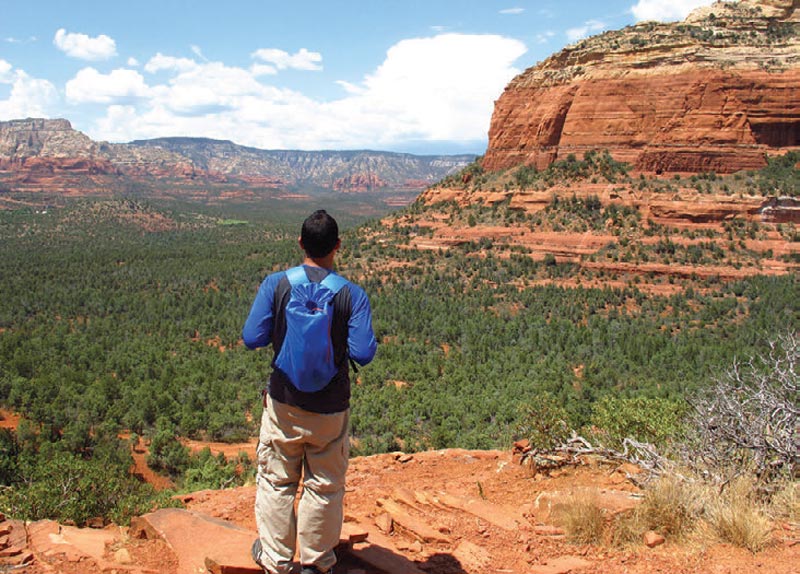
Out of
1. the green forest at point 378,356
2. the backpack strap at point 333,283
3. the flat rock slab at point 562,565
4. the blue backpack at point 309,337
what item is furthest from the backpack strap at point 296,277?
the green forest at point 378,356

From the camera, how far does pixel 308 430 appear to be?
11.8ft

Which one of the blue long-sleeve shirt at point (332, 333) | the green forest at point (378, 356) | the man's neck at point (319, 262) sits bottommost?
the green forest at point (378, 356)

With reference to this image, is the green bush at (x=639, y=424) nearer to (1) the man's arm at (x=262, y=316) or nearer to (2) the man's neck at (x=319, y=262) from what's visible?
(2) the man's neck at (x=319, y=262)

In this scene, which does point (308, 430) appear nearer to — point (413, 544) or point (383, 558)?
point (383, 558)

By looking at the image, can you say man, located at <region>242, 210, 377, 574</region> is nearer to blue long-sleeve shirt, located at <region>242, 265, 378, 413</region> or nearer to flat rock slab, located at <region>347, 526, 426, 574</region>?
blue long-sleeve shirt, located at <region>242, 265, 378, 413</region>

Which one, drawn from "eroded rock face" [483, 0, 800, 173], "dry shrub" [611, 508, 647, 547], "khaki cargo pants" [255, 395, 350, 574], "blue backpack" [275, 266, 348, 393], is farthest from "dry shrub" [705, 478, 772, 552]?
"eroded rock face" [483, 0, 800, 173]

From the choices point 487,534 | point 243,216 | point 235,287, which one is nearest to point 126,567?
point 487,534

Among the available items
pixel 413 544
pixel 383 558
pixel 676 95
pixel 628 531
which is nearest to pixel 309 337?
pixel 383 558

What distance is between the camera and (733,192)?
113 feet

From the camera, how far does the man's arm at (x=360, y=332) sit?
3.52 metres

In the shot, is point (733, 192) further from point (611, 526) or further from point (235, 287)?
point (611, 526)

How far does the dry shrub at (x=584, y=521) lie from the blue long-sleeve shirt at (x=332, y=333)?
7.50ft

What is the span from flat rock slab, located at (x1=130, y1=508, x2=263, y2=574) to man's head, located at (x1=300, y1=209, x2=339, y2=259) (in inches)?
81.9

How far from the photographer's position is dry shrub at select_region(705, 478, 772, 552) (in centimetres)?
423
